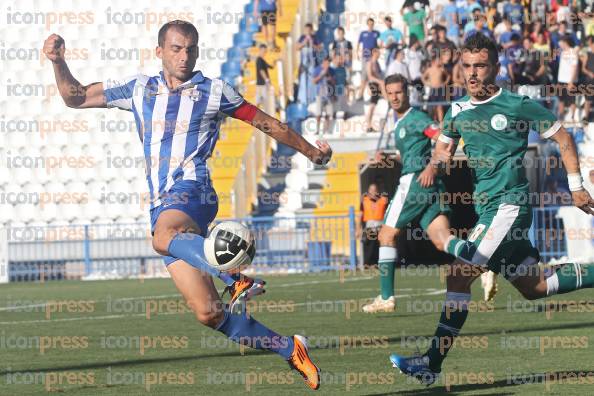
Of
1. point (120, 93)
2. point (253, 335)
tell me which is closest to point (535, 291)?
point (253, 335)

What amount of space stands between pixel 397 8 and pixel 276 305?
16.6 metres

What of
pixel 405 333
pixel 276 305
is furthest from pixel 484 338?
pixel 276 305

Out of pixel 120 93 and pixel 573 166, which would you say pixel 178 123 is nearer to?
pixel 120 93

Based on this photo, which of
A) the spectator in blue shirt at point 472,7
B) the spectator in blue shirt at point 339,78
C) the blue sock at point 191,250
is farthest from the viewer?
the spectator in blue shirt at point 339,78

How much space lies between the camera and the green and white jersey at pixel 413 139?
44.4ft

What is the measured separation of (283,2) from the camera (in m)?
31.4

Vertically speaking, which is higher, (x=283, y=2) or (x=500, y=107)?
(x=283, y=2)

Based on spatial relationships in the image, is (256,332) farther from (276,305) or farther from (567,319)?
(276,305)

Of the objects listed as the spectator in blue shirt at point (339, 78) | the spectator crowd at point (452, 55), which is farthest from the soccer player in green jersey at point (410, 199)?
the spectator in blue shirt at point (339, 78)

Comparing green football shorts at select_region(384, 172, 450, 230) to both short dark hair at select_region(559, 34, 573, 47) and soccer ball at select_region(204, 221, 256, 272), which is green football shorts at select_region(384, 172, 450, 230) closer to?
soccer ball at select_region(204, 221, 256, 272)

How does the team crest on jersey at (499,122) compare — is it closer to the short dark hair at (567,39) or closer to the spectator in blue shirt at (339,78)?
the short dark hair at (567,39)

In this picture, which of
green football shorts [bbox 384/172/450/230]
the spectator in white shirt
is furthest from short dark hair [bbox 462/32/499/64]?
the spectator in white shirt

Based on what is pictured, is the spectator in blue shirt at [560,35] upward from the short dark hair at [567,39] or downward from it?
upward

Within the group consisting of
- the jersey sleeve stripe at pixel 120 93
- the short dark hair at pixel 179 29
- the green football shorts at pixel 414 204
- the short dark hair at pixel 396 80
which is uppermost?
the short dark hair at pixel 396 80
